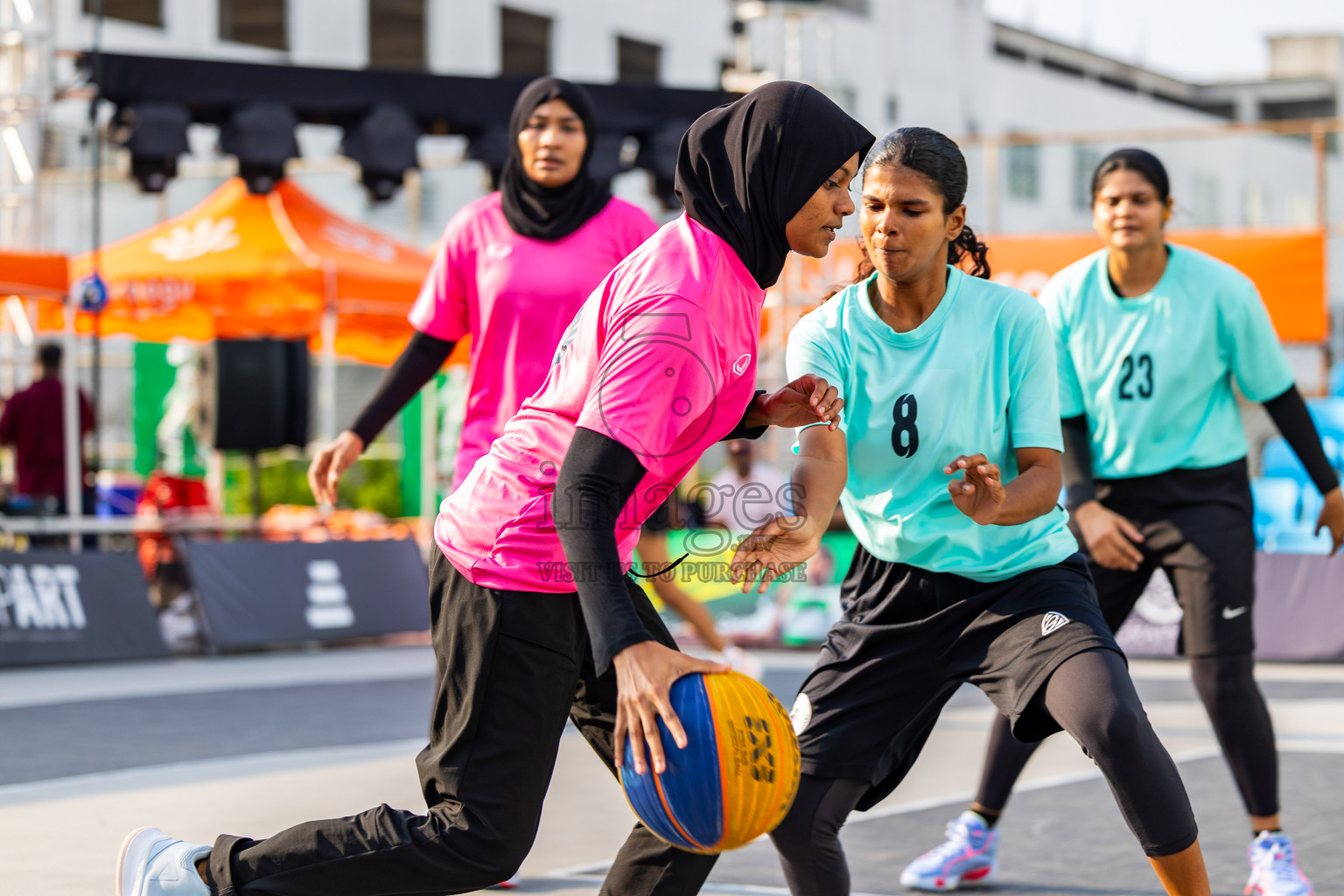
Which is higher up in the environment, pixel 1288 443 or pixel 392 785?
pixel 1288 443

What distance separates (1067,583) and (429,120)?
A: 948cm

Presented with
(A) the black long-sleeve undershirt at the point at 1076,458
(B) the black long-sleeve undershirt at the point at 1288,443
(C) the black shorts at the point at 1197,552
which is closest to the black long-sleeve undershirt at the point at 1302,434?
(B) the black long-sleeve undershirt at the point at 1288,443

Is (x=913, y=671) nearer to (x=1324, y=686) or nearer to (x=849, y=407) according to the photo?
(x=849, y=407)

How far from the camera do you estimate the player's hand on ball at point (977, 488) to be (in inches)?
126

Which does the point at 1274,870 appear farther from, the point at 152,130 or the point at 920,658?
the point at 152,130

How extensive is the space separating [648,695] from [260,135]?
996 cm

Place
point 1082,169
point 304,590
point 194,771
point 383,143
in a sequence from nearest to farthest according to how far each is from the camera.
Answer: point 194,771, point 304,590, point 383,143, point 1082,169

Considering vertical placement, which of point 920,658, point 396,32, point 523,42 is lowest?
point 920,658

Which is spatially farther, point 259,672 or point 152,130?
point 152,130

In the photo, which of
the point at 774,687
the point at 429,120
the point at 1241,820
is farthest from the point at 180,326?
the point at 1241,820

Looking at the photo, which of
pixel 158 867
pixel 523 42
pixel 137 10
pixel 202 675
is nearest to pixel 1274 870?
pixel 158 867

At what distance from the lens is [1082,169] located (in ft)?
101

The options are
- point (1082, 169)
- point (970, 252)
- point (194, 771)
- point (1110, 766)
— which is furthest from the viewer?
point (1082, 169)

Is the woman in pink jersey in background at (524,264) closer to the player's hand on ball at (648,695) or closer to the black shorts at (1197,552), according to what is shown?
the black shorts at (1197,552)
